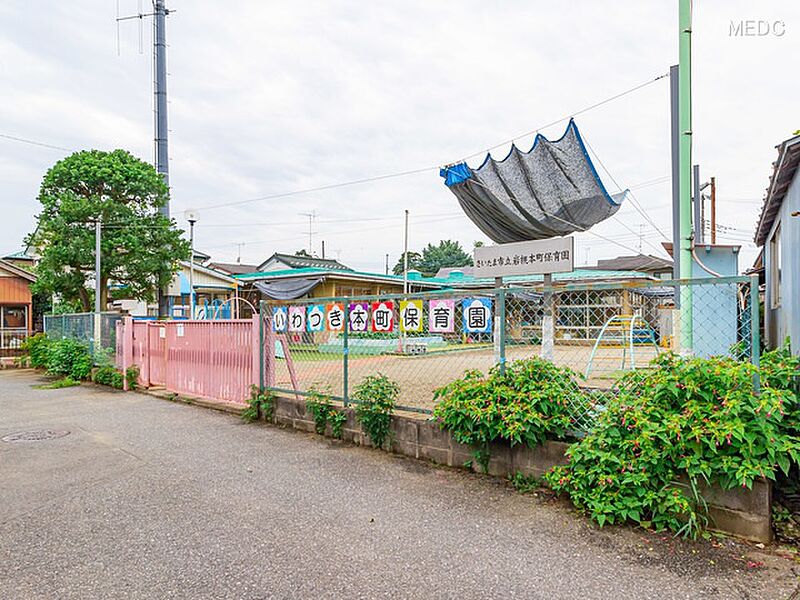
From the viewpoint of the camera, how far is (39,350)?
13859mm

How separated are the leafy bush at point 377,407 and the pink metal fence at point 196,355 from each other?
2.36m

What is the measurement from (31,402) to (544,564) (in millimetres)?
9545

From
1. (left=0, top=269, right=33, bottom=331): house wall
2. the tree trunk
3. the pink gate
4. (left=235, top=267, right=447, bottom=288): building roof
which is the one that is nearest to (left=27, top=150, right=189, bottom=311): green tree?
the tree trunk

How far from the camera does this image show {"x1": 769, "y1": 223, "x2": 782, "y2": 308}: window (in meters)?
6.66

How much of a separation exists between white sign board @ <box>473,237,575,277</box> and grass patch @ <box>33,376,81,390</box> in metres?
9.53

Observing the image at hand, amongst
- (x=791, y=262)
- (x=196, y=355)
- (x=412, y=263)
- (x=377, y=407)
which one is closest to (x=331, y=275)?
(x=196, y=355)

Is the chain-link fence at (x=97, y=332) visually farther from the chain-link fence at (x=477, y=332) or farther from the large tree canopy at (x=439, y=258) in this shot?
the large tree canopy at (x=439, y=258)

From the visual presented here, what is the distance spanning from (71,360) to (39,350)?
8.59 feet

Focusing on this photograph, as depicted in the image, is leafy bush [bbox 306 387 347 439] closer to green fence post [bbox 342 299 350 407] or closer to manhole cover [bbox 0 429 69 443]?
green fence post [bbox 342 299 350 407]

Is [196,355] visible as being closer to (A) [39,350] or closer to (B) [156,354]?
(B) [156,354]

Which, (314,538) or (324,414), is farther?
(324,414)

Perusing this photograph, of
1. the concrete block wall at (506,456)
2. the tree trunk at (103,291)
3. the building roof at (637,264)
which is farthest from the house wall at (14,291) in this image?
the building roof at (637,264)

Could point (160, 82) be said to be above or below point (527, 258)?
above

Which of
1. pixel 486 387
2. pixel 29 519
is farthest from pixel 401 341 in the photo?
pixel 29 519
